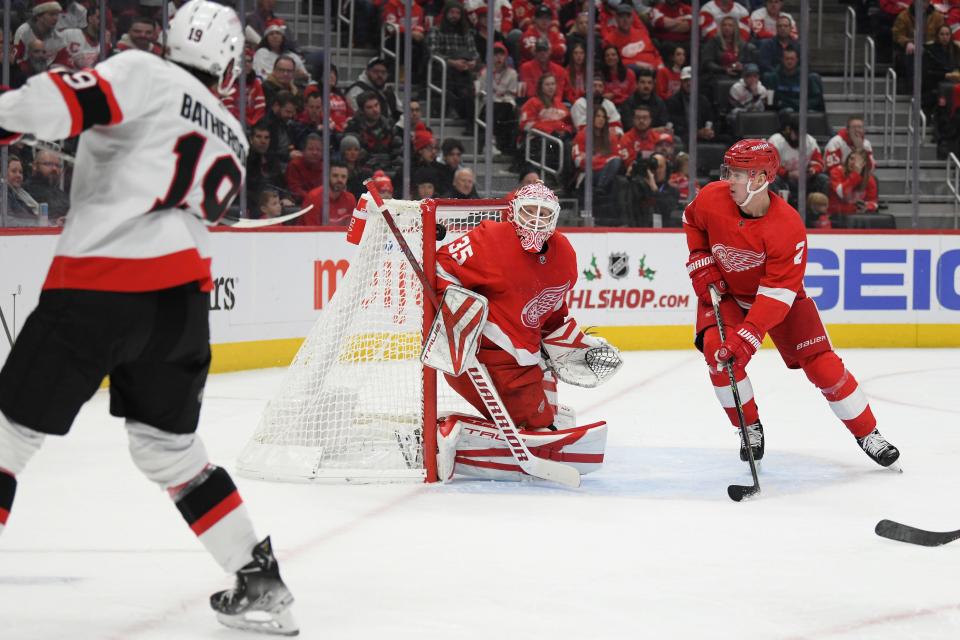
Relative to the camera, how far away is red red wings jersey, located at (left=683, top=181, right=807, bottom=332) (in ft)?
12.9

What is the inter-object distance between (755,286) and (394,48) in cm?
396

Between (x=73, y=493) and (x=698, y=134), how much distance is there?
517 centimetres

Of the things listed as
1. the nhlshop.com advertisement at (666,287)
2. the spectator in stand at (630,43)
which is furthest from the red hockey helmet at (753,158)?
the spectator in stand at (630,43)

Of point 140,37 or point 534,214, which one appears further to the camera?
point 140,37

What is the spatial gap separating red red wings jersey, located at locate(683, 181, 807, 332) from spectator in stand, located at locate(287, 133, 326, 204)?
326cm

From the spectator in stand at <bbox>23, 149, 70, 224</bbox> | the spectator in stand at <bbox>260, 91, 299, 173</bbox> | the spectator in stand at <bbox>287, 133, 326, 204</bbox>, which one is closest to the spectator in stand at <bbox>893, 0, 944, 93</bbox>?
the spectator in stand at <bbox>287, 133, 326, 204</bbox>

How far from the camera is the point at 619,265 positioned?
763cm

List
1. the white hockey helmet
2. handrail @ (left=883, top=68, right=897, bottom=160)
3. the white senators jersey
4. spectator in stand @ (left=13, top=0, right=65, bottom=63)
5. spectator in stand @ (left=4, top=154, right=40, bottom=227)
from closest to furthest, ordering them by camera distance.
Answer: the white senators jersey
the white hockey helmet
spectator in stand @ (left=4, top=154, right=40, bottom=227)
spectator in stand @ (left=13, top=0, right=65, bottom=63)
handrail @ (left=883, top=68, right=897, bottom=160)

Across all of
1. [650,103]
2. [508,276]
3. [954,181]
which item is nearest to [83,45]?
[508,276]

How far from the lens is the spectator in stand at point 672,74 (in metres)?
7.96

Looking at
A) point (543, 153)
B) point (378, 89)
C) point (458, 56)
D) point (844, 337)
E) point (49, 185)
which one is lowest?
point (844, 337)

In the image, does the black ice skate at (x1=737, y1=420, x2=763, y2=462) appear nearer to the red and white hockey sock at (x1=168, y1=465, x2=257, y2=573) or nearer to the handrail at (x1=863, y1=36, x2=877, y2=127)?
the red and white hockey sock at (x1=168, y1=465, x2=257, y2=573)

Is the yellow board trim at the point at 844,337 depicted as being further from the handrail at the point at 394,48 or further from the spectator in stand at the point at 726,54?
the handrail at the point at 394,48

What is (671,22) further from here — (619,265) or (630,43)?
(619,265)
